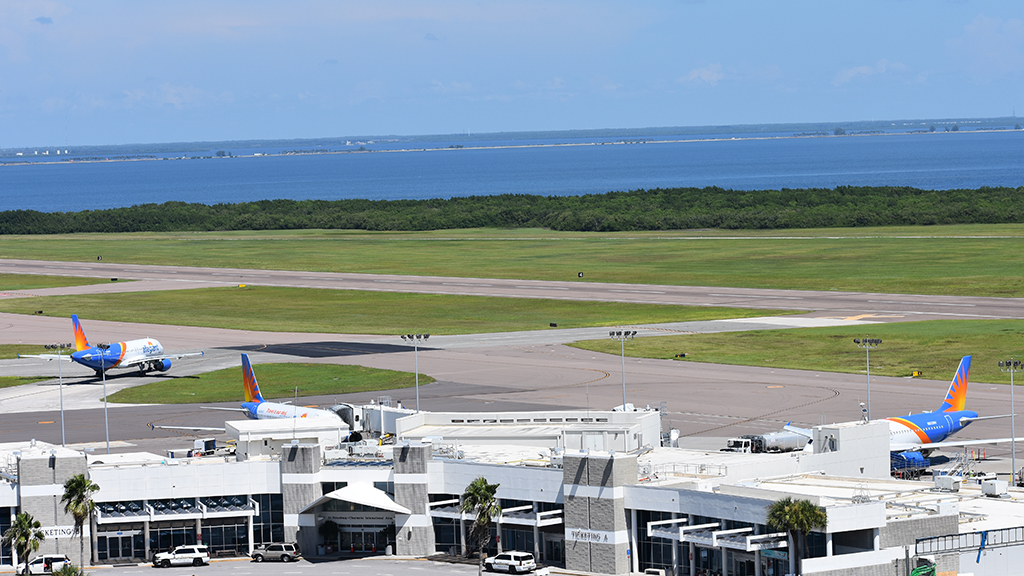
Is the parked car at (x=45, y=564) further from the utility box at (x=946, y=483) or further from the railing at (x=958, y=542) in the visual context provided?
the utility box at (x=946, y=483)

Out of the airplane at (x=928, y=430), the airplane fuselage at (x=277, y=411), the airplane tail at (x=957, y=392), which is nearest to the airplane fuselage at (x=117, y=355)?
the airplane fuselage at (x=277, y=411)

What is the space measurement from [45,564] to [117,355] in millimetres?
62050

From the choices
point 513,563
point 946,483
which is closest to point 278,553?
point 513,563

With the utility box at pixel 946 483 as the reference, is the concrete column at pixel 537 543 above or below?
below

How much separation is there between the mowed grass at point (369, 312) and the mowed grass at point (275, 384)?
28527mm

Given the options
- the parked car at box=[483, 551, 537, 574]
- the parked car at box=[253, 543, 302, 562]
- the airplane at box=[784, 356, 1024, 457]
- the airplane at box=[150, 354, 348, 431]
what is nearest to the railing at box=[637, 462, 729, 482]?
the parked car at box=[483, 551, 537, 574]

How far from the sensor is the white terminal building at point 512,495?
6341 cm

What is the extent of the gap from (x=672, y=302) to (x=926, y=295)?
108 feet

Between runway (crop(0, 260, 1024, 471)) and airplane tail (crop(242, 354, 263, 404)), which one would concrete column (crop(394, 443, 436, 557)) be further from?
airplane tail (crop(242, 354, 263, 404))

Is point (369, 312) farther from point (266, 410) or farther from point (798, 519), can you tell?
point (798, 519)

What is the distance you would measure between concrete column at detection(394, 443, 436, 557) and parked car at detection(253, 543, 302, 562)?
5.72 m

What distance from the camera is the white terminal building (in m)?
63.4

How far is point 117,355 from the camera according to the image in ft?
431

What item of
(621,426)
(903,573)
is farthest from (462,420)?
(903,573)
